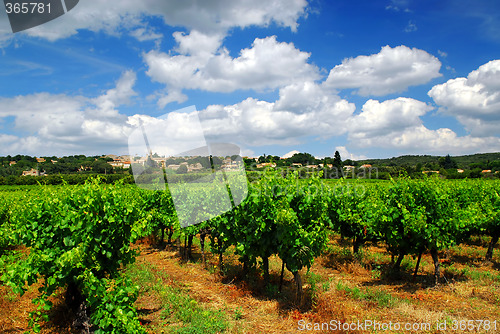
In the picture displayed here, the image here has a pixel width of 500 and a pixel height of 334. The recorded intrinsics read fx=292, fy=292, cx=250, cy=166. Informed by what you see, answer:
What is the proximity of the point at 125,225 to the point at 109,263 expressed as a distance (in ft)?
2.83

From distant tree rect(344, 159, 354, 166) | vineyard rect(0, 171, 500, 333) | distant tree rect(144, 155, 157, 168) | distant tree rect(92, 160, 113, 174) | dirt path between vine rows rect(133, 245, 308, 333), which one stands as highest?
distant tree rect(92, 160, 113, 174)

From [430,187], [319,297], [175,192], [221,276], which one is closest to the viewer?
[319,297]

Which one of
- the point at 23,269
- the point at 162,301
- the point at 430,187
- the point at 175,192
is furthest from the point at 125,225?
the point at 430,187

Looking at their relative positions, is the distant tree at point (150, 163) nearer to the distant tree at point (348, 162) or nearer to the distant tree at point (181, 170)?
the distant tree at point (181, 170)

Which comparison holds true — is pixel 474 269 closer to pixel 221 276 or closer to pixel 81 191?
pixel 221 276

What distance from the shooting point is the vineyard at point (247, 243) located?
5.41 meters

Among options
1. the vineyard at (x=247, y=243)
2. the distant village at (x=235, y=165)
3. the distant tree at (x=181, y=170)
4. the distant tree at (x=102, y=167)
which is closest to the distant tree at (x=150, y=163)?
the distant village at (x=235, y=165)

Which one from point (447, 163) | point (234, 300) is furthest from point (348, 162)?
point (234, 300)

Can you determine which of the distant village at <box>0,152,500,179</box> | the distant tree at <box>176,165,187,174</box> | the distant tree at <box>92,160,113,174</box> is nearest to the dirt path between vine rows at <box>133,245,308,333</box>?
the distant village at <box>0,152,500,179</box>

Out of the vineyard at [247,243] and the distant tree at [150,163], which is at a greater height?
the distant tree at [150,163]

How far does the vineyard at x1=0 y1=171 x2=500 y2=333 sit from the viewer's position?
541 centimetres

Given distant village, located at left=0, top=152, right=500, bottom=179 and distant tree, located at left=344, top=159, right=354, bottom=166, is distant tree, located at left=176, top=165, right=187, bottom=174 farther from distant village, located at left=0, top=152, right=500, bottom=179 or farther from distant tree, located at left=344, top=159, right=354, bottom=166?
distant tree, located at left=344, top=159, right=354, bottom=166

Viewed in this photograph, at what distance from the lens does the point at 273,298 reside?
8047 mm

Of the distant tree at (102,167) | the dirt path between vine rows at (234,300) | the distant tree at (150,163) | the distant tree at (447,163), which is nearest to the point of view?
the dirt path between vine rows at (234,300)
